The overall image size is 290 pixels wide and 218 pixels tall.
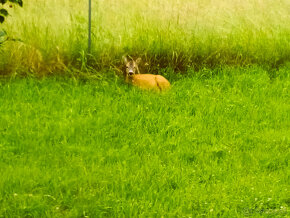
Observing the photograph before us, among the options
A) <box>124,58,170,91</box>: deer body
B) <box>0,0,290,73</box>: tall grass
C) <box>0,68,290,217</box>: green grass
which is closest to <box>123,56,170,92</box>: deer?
<box>124,58,170,91</box>: deer body

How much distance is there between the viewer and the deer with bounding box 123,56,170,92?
6047 mm

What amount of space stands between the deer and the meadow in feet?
0.30

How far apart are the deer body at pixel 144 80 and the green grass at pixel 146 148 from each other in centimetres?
10

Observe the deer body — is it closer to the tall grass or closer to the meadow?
the meadow

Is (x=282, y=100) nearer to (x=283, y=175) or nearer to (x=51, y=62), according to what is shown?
(x=283, y=175)

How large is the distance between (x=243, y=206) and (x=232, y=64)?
3.24 m

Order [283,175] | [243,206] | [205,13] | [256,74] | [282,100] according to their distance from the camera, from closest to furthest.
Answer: [243,206], [283,175], [282,100], [256,74], [205,13]

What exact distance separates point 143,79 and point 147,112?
2.04 feet

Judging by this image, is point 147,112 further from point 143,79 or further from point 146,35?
point 146,35

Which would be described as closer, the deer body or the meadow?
the meadow

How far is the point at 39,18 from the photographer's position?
6.93 meters

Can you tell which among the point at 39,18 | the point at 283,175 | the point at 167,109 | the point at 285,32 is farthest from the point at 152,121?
the point at 285,32

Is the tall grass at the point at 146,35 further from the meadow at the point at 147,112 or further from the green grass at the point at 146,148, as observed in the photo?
the green grass at the point at 146,148

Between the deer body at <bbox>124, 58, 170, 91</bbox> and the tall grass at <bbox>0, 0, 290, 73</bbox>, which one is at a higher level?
the tall grass at <bbox>0, 0, 290, 73</bbox>
